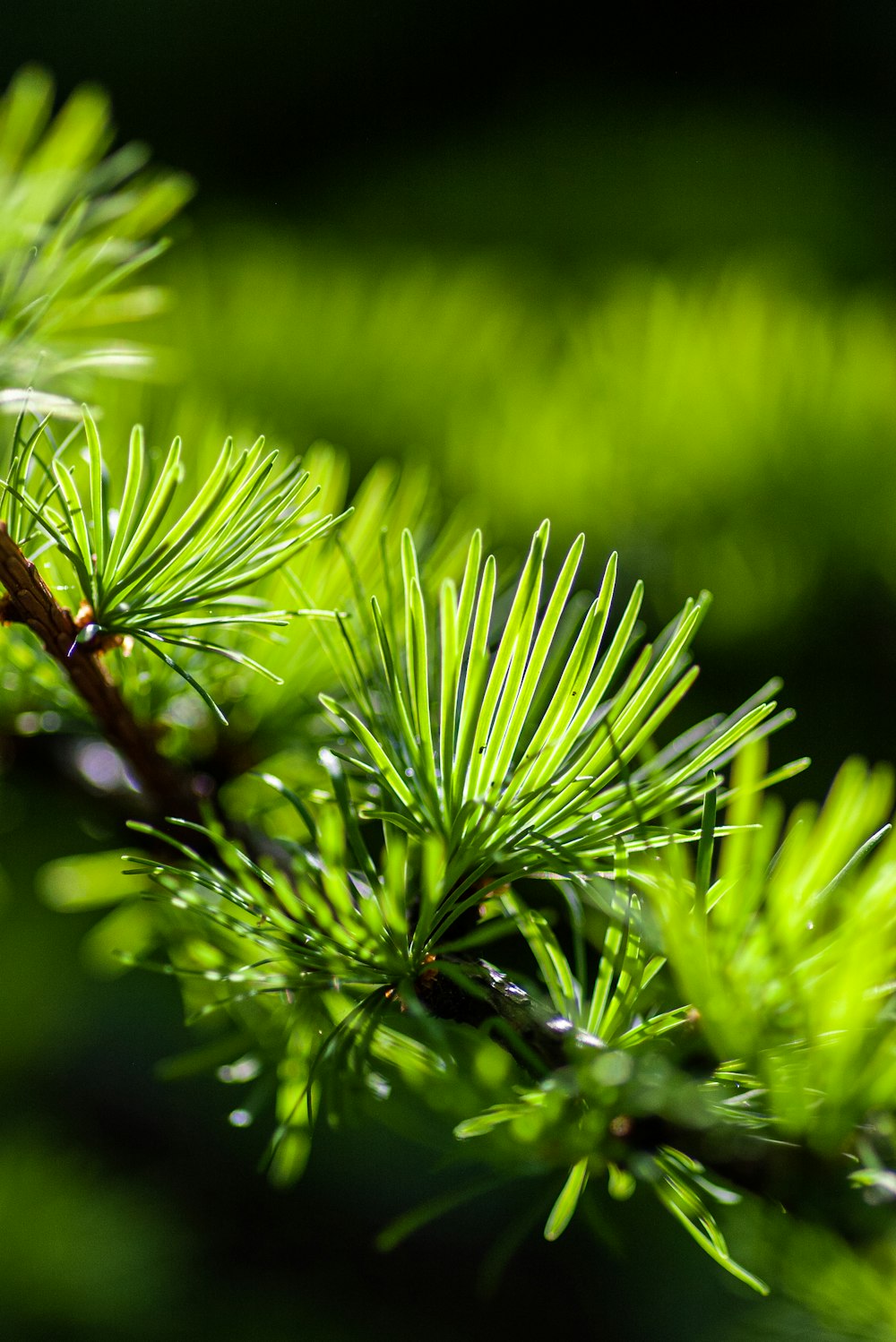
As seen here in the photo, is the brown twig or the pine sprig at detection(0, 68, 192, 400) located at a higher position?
the pine sprig at detection(0, 68, 192, 400)

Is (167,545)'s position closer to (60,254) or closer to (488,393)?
(60,254)

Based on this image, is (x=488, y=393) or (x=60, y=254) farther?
(x=488, y=393)

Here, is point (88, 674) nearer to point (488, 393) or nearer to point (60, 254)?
point (60, 254)

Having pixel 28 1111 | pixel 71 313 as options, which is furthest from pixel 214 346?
pixel 28 1111

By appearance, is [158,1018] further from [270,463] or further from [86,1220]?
[270,463]

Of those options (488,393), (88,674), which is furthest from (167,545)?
(488,393)
